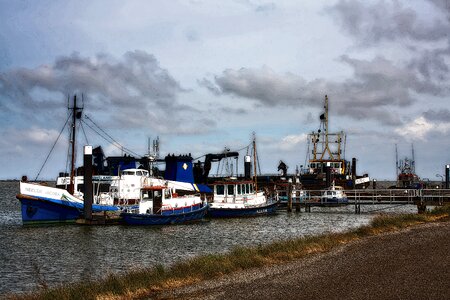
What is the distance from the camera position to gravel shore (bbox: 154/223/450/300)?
1334cm

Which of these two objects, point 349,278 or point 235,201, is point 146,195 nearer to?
point 235,201

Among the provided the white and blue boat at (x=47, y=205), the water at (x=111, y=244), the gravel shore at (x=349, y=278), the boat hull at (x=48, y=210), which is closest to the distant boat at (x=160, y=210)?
the water at (x=111, y=244)

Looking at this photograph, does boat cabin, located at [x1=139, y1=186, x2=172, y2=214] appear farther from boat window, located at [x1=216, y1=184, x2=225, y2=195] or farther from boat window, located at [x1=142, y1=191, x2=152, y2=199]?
boat window, located at [x1=216, y1=184, x2=225, y2=195]

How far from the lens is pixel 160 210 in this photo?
4291cm

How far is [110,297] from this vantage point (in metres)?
13.9

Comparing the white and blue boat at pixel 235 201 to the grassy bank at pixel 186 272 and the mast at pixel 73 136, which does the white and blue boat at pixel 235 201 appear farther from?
the grassy bank at pixel 186 272

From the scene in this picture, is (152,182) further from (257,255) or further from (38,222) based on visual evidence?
(257,255)

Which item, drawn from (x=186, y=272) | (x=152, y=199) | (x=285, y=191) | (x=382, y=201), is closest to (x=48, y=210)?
(x=152, y=199)

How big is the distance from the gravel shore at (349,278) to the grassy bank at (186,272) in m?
0.67

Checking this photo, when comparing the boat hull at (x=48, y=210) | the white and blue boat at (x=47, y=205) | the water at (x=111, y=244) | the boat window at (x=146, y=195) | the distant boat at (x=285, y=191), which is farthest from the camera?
the distant boat at (x=285, y=191)

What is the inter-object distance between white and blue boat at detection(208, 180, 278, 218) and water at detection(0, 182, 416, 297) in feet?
3.69

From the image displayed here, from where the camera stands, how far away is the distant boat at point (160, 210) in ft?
137

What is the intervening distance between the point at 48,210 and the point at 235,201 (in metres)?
Result: 16.9

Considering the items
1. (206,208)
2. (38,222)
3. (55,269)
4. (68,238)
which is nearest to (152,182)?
(206,208)
